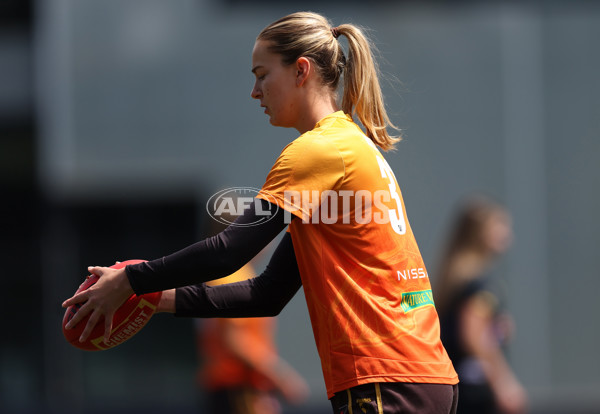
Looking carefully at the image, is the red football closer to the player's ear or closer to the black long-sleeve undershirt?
the black long-sleeve undershirt

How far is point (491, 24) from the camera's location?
33.2 ft

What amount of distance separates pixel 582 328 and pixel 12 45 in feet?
24.9

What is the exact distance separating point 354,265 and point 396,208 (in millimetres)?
239

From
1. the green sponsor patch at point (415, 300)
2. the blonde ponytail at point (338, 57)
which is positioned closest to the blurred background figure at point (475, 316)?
the blonde ponytail at point (338, 57)

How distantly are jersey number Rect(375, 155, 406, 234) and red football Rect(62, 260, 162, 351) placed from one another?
0.78 m

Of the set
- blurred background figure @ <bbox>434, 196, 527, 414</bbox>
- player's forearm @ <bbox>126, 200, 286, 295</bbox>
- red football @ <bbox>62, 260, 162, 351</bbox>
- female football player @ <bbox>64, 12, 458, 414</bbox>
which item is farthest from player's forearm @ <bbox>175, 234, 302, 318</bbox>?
A: blurred background figure @ <bbox>434, 196, 527, 414</bbox>

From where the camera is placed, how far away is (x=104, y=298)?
2.46m

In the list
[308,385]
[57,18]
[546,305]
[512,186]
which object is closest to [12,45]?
[57,18]

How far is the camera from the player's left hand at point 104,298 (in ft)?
8.00

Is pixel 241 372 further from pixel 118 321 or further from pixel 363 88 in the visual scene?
pixel 363 88

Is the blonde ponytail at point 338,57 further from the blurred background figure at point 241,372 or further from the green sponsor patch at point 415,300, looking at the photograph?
the blurred background figure at point 241,372

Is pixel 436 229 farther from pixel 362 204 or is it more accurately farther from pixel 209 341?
pixel 362 204

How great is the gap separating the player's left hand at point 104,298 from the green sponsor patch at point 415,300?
79 cm

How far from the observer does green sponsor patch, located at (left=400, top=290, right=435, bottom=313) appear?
2490mm
